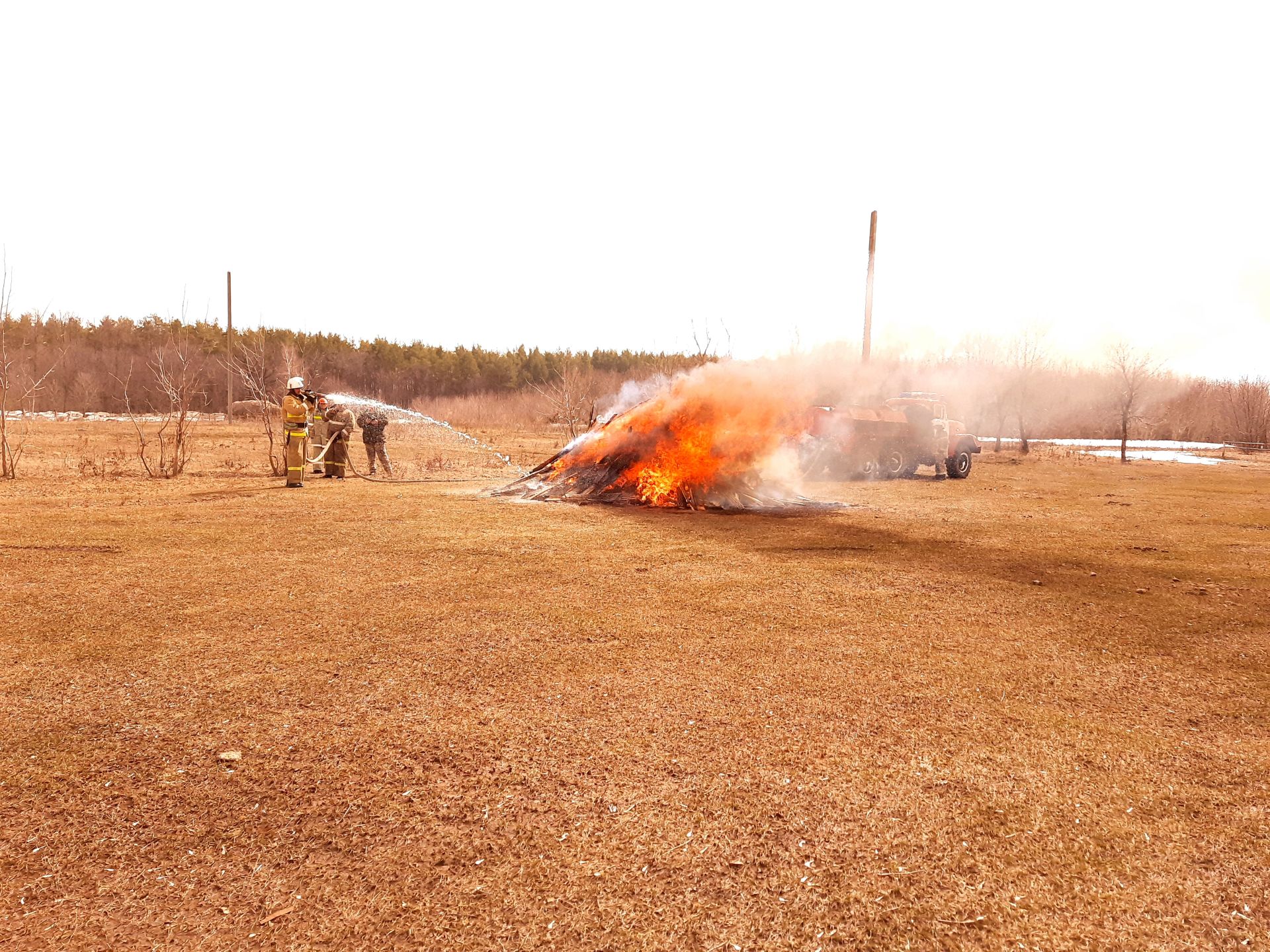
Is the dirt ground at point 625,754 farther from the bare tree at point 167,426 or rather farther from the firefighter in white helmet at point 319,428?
the firefighter in white helmet at point 319,428

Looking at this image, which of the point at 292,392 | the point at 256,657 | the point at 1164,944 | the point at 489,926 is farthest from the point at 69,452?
the point at 1164,944

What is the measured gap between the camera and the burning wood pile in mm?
13492

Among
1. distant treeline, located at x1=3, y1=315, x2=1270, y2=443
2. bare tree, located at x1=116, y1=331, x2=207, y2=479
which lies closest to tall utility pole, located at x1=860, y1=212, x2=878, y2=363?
distant treeline, located at x1=3, y1=315, x2=1270, y2=443

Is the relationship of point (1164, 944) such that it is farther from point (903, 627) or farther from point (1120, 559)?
point (1120, 559)

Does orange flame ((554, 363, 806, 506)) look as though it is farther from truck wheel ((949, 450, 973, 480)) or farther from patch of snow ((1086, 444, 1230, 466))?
patch of snow ((1086, 444, 1230, 466))

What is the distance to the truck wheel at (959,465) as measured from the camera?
2183 cm

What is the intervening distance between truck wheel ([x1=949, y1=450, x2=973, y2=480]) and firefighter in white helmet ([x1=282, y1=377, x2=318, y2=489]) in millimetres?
17981

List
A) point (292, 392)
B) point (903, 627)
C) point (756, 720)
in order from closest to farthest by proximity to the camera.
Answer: point (756, 720) < point (903, 627) < point (292, 392)

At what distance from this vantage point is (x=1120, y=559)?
356 inches

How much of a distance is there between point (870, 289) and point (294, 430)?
20883 millimetres

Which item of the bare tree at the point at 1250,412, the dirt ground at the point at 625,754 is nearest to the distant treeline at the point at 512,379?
the bare tree at the point at 1250,412

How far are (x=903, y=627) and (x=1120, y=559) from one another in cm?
501

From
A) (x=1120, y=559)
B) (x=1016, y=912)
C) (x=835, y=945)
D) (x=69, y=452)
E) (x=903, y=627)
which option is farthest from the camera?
(x=69, y=452)

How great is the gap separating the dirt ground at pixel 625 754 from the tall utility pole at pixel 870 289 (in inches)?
761
